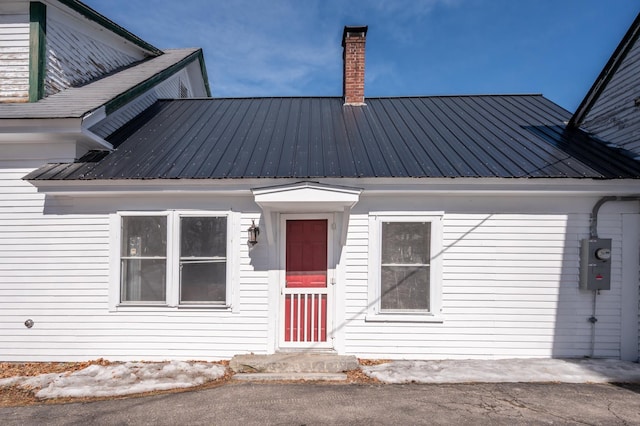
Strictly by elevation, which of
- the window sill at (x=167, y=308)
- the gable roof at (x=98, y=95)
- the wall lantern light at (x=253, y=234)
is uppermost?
the gable roof at (x=98, y=95)

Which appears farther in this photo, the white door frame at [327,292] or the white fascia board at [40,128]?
the white door frame at [327,292]

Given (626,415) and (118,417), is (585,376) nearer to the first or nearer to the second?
(626,415)

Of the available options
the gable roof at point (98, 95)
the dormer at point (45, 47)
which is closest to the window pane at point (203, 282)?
the gable roof at point (98, 95)

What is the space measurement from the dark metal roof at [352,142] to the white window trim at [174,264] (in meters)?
0.72

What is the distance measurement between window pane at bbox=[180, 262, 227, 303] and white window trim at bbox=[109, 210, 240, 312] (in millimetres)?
99

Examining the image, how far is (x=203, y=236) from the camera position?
606 centimetres

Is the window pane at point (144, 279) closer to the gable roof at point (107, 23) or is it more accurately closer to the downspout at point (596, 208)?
the gable roof at point (107, 23)

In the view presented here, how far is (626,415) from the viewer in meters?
4.16

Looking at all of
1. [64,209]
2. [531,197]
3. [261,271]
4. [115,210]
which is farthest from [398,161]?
[64,209]

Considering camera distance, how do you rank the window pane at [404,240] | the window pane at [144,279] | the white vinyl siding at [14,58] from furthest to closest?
the white vinyl siding at [14,58] < the window pane at [144,279] < the window pane at [404,240]

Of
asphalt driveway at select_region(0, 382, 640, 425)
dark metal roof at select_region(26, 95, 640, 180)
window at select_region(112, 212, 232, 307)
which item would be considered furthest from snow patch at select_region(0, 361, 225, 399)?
dark metal roof at select_region(26, 95, 640, 180)

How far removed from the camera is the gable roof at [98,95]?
19.6 ft

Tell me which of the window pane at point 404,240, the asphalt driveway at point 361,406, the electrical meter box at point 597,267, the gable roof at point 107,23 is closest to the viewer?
the asphalt driveway at point 361,406

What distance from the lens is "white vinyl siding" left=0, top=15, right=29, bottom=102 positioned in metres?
6.70
